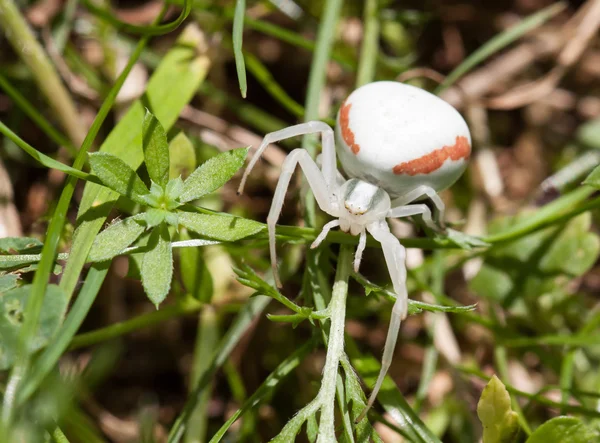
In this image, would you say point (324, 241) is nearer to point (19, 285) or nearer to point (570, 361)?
point (19, 285)

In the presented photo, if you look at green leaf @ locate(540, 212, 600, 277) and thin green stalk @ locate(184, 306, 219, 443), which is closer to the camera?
thin green stalk @ locate(184, 306, 219, 443)

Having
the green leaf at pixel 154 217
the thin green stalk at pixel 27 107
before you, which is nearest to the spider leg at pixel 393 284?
the green leaf at pixel 154 217

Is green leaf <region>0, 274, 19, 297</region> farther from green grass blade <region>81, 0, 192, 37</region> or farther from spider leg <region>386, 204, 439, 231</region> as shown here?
spider leg <region>386, 204, 439, 231</region>

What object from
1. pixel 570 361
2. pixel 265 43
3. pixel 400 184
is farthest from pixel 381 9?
pixel 570 361

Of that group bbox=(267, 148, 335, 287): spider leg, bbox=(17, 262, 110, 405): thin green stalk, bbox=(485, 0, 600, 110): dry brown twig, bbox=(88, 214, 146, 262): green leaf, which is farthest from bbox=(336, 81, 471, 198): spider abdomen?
bbox=(485, 0, 600, 110): dry brown twig

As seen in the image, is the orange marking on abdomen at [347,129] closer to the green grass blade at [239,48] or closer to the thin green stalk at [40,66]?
the green grass blade at [239,48]

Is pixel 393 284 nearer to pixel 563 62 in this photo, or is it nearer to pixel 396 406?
pixel 396 406

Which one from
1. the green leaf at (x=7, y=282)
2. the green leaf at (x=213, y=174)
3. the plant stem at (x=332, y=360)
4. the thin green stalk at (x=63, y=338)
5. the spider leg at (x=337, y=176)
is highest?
the green leaf at (x=213, y=174)

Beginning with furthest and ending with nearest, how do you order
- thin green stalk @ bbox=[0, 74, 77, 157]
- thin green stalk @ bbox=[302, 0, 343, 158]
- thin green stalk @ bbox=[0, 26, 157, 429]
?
1. thin green stalk @ bbox=[302, 0, 343, 158]
2. thin green stalk @ bbox=[0, 74, 77, 157]
3. thin green stalk @ bbox=[0, 26, 157, 429]
